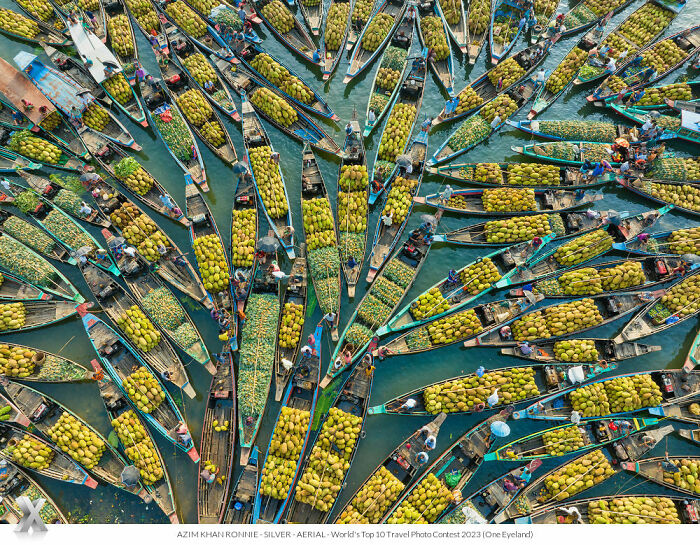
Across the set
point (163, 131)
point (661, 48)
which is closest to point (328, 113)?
point (163, 131)

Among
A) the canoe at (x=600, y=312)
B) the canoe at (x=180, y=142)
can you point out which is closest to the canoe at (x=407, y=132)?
the canoe at (x=600, y=312)

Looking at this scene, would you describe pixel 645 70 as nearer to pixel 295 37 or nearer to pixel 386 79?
pixel 386 79

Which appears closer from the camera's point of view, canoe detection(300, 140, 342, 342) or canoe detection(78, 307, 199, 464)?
canoe detection(78, 307, 199, 464)

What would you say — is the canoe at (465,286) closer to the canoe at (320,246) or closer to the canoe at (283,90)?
the canoe at (320,246)

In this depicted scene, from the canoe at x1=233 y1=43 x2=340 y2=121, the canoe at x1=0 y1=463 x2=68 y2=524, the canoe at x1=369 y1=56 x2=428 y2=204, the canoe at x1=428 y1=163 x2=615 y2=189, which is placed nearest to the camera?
the canoe at x1=0 y1=463 x2=68 y2=524

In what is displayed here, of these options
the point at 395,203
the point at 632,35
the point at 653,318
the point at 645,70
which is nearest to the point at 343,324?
the point at 395,203

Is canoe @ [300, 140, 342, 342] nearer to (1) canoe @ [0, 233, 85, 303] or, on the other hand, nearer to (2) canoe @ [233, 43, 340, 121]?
(2) canoe @ [233, 43, 340, 121]

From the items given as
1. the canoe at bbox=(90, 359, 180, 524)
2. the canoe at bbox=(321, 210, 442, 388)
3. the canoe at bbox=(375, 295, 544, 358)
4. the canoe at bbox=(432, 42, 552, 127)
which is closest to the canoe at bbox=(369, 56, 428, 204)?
the canoe at bbox=(432, 42, 552, 127)
